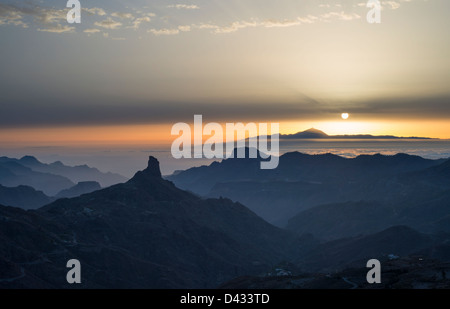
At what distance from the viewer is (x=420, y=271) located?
156 meters

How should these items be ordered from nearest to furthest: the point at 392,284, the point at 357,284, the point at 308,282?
the point at 392,284 < the point at 357,284 < the point at 308,282
